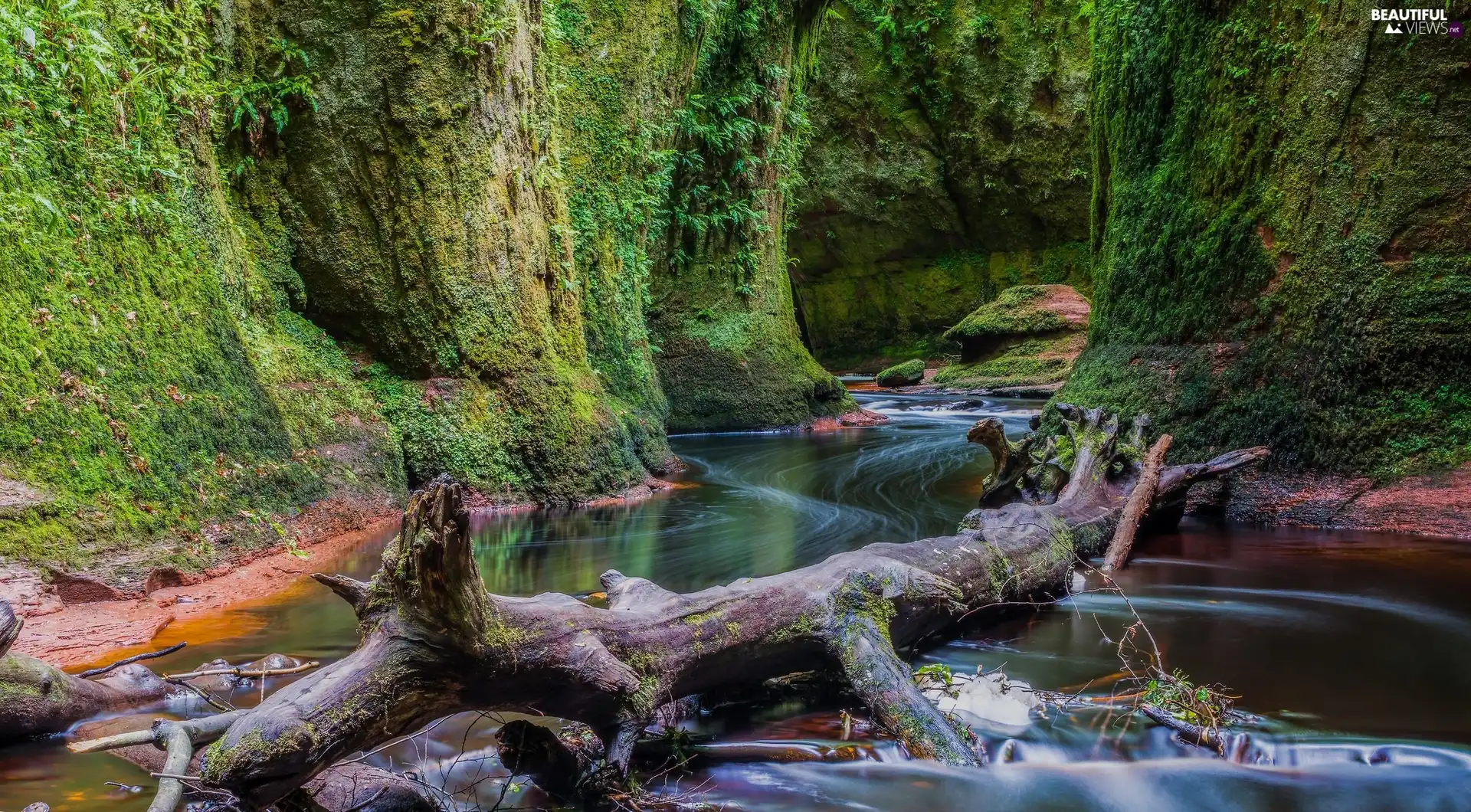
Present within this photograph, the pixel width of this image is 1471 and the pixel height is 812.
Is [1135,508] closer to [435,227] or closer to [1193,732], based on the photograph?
[1193,732]

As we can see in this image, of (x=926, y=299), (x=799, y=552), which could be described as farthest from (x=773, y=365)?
(x=926, y=299)

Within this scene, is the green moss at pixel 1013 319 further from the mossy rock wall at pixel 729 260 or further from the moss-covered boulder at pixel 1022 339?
the mossy rock wall at pixel 729 260

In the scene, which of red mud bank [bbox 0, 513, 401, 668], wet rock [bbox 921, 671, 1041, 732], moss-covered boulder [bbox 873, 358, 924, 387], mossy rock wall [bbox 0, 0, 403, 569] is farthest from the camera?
moss-covered boulder [bbox 873, 358, 924, 387]

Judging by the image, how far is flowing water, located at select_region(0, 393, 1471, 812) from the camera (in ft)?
9.30

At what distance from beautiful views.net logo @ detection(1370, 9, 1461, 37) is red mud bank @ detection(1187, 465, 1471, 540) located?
301 centimetres

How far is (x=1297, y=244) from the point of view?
6852mm

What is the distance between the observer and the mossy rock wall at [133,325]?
4469mm

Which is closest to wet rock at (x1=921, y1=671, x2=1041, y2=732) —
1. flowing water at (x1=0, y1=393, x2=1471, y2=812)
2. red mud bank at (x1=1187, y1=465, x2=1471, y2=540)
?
flowing water at (x1=0, y1=393, x2=1471, y2=812)

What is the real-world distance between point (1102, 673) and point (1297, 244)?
4770 mm

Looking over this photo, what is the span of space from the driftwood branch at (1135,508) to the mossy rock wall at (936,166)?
72.6ft

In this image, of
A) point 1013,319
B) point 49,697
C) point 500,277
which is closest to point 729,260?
point 500,277

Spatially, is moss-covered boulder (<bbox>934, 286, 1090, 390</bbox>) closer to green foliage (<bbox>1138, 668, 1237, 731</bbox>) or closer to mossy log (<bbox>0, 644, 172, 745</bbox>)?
green foliage (<bbox>1138, 668, 1237, 731</bbox>)

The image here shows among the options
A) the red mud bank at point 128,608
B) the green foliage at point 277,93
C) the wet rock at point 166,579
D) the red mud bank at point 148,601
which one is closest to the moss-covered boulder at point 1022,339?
the green foliage at point 277,93

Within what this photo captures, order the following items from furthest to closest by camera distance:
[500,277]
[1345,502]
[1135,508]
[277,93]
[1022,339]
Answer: [1022,339], [500,277], [277,93], [1345,502], [1135,508]
